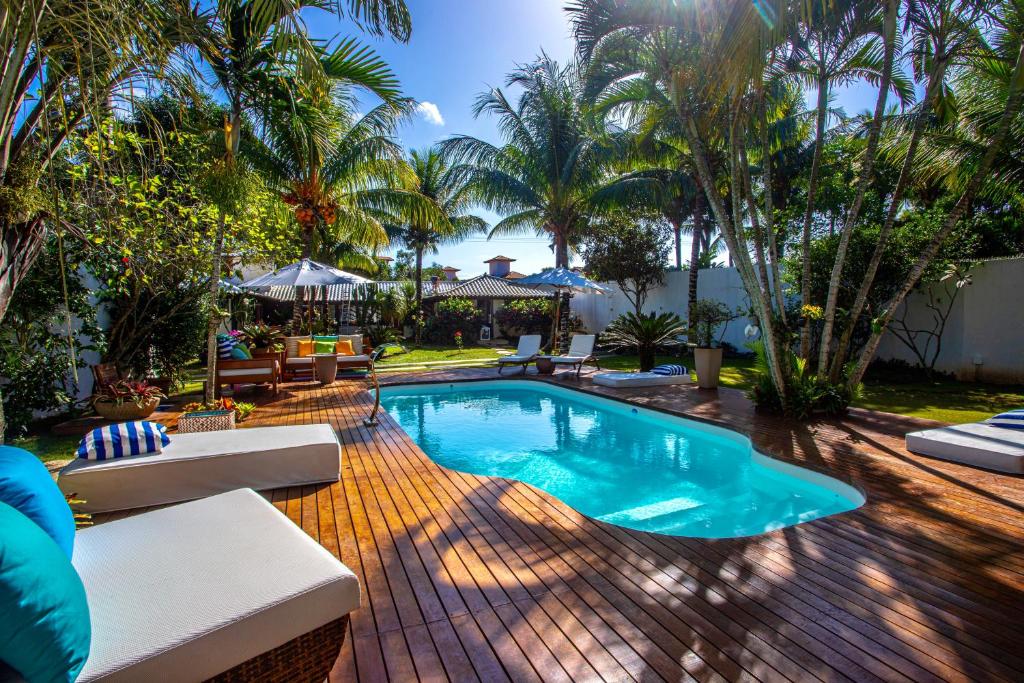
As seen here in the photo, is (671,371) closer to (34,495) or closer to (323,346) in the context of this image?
(323,346)

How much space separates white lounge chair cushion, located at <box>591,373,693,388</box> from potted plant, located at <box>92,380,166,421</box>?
23.9 ft

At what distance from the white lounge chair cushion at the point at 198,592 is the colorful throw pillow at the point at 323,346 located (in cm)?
958

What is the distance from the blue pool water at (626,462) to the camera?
473 cm

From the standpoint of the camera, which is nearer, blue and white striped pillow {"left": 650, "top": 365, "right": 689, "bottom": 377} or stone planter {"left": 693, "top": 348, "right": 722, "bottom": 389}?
stone planter {"left": 693, "top": 348, "right": 722, "bottom": 389}

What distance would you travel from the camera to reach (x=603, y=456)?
671 cm

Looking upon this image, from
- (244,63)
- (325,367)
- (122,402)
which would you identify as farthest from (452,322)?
(244,63)

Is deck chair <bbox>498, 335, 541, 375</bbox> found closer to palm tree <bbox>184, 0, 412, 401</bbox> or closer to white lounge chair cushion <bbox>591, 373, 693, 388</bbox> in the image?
white lounge chair cushion <bbox>591, 373, 693, 388</bbox>

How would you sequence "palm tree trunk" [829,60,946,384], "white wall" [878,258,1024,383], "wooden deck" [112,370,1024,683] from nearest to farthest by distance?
"wooden deck" [112,370,1024,683] < "palm tree trunk" [829,60,946,384] < "white wall" [878,258,1024,383]

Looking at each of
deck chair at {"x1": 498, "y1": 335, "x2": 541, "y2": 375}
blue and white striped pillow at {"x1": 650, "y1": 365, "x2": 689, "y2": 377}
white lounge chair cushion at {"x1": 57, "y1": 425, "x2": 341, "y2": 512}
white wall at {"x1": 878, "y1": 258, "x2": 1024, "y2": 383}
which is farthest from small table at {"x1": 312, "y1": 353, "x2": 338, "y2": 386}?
white wall at {"x1": 878, "y1": 258, "x2": 1024, "y2": 383}

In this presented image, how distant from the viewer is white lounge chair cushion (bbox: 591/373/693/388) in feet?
31.8

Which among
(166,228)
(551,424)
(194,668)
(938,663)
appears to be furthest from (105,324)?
(938,663)

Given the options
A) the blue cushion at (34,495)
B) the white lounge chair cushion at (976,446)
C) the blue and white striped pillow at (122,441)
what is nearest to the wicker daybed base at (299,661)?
the blue cushion at (34,495)

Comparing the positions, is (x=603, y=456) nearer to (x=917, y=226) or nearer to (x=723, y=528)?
(x=723, y=528)

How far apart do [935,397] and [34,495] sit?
1094 cm
